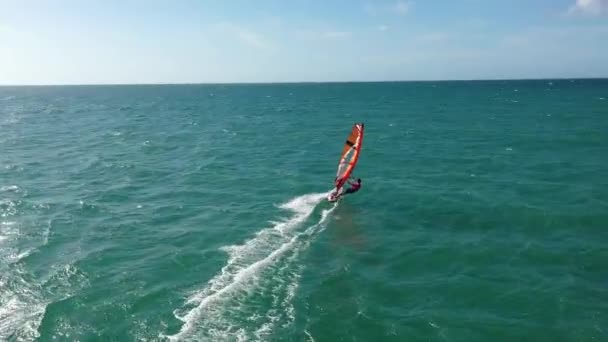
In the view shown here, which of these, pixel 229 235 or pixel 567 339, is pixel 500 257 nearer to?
pixel 567 339

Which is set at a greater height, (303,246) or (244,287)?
(303,246)

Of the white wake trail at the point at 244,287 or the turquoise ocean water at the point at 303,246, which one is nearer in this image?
the white wake trail at the point at 244,287

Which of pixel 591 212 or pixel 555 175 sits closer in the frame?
pixel 591 212

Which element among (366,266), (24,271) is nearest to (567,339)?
(366,266)

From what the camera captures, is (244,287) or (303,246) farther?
(303,246)

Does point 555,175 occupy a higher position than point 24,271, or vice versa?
point 555,175

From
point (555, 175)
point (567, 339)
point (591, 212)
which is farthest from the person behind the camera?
point (555, 175)

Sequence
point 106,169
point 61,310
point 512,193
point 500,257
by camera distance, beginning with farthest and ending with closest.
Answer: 1. point 106,169
2. point 512,193
3. point 500,257
4. point 61,310

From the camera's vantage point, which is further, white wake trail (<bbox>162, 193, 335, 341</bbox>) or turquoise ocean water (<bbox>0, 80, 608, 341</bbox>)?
turquoise ocean water (<bbox>0, 80, 608, 341</bbox>)
